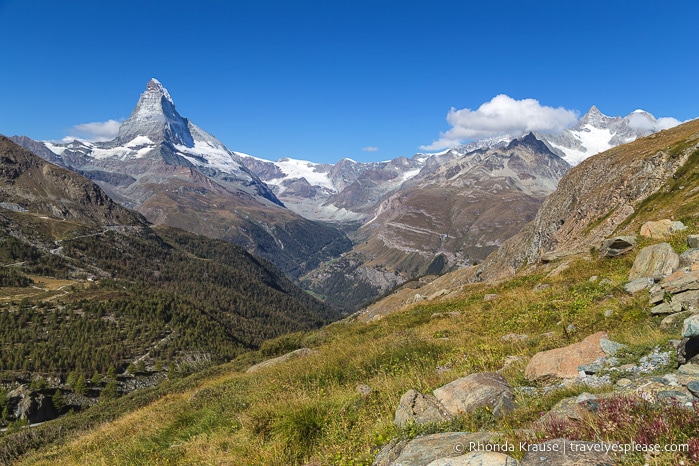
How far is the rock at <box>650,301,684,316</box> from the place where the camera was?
36.3 ft

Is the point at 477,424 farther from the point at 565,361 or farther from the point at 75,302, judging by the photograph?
the point at 75,302

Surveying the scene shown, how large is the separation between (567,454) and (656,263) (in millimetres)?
16606

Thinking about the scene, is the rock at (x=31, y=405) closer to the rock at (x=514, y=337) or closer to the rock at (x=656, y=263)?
the rock at (x=514, y=337)

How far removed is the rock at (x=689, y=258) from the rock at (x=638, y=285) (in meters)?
1.44

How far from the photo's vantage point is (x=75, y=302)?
17262 cm

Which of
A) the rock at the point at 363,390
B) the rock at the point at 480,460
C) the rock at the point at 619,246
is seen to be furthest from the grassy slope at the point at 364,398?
the rock at the point at 619,246

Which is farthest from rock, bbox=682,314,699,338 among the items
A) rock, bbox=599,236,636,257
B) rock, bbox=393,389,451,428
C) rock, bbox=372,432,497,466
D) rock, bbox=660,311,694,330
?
rock, bbox=599,236,636,257

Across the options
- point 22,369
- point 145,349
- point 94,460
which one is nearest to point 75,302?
point 145,349

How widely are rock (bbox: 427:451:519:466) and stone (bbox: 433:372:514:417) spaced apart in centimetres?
230

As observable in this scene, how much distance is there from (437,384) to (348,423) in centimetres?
273

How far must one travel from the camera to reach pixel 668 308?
11.4m

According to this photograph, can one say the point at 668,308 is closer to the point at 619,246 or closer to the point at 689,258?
the point at 689,258

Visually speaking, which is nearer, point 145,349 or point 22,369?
point 22,369

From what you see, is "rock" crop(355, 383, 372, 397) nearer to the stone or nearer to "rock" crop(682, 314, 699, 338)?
the stone
